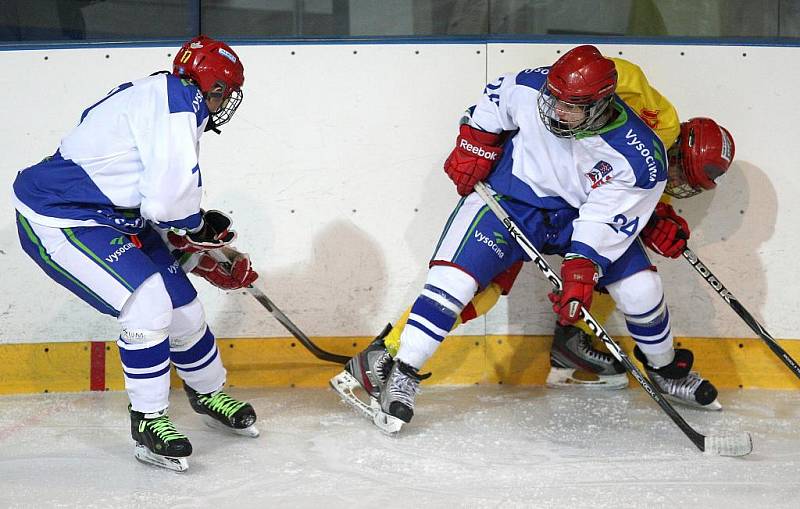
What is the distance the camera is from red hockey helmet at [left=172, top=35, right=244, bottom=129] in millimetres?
2738

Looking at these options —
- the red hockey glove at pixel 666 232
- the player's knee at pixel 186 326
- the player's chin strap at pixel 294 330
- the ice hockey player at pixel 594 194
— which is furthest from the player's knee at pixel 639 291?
the player's knee at pixel 186 326

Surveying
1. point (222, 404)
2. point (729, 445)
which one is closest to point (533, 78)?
point (729, 445)

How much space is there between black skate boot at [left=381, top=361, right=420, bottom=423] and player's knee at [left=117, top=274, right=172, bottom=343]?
71 centimetres

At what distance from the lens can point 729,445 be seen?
2.82 meters

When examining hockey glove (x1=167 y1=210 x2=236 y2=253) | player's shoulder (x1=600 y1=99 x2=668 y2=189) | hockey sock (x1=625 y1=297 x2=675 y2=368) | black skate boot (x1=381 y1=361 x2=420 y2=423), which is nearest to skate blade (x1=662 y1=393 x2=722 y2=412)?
hockey sock (x1=625 y1=297 x2=675 y2=368)

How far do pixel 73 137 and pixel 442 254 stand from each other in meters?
1.13

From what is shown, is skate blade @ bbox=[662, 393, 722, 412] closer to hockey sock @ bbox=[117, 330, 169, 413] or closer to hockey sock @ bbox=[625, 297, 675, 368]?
hockey sock @ bbox=[625, 297, 675, 368]

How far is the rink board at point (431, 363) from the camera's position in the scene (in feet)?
11.9

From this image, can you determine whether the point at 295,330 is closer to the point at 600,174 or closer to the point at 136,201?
the point at 136,201

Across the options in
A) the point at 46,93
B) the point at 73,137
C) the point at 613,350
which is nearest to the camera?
the point at 73,137

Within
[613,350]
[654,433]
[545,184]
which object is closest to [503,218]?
[545,184]

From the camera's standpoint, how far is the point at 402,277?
3.67 m

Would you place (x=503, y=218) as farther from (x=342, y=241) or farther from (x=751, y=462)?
(x=751, y=462)

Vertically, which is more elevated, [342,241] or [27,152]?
[27,152]
